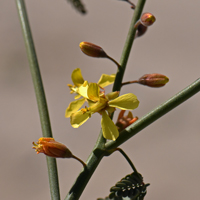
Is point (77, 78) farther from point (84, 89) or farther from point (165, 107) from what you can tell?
point (165, 107)

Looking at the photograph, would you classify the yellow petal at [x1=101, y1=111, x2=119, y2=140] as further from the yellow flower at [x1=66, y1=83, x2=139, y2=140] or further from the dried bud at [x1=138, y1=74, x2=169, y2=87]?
the dried bud at [x1=138, y1=74, x2=169, y2=87]

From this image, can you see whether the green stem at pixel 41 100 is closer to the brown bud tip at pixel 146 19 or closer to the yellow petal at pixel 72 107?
the yellow petal at pixel 72 107

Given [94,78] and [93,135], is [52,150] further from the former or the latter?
[94,78]

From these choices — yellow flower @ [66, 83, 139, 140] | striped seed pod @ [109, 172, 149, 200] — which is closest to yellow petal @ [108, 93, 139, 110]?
yellow flower @ [66, 83, 139, 140]

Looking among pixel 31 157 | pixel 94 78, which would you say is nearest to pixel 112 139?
pixel 31 157

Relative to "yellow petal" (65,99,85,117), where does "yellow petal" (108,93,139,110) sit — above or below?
Answer: below
